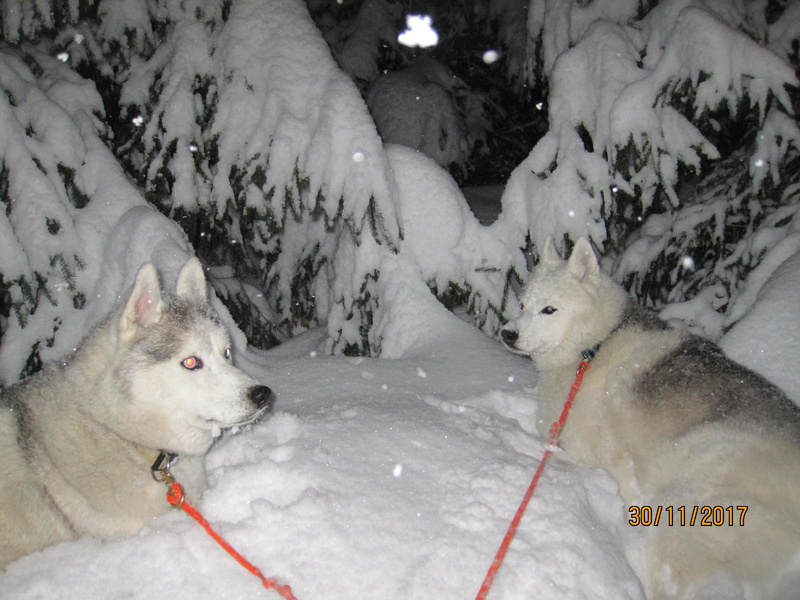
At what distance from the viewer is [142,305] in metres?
2.17

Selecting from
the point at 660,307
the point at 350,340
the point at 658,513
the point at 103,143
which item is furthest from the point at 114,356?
the point at 660,307

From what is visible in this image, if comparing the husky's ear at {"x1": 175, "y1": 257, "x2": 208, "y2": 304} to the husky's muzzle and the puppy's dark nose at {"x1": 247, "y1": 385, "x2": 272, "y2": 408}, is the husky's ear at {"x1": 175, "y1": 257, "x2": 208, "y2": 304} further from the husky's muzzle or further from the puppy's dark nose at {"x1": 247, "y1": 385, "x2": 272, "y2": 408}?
the husky's muzzle

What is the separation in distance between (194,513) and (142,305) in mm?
1015

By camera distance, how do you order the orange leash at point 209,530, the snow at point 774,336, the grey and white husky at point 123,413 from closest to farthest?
the orange leash at point 209,530 → the grey and white husky at point 123,413 → the snow at point 774,336

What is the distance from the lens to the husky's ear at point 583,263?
341cm

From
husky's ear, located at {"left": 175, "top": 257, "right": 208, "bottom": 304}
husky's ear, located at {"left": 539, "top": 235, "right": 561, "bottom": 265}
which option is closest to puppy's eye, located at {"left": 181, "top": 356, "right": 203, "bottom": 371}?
husky's ear, located at {"left": 175, "top": 257, "right": 208, "bottom": 304}

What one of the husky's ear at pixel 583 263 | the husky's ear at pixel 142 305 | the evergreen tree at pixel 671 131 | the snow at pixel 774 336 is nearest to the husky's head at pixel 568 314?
the husky's ear at pixel 583 263

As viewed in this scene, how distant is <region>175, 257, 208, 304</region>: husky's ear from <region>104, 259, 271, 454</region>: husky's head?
0.29 meters

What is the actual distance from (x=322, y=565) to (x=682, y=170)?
503 centimetres

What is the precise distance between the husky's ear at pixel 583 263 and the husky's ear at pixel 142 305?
2.81m

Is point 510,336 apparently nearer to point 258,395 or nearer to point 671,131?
point 258,395

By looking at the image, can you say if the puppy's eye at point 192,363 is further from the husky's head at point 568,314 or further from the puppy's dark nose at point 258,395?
the husky's head at point 568,314

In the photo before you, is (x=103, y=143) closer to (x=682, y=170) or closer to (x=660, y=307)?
(x=682, y=170)
